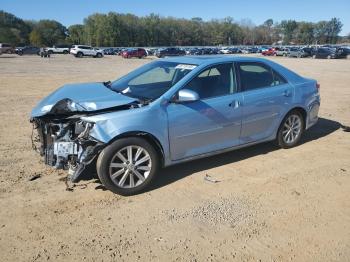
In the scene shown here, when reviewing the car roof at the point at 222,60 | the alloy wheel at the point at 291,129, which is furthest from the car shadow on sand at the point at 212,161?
the car roof at the point at 222,60

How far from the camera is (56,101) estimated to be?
5059 millimetres

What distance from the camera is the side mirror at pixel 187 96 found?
4719mm

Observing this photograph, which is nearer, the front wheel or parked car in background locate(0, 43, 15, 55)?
the front wheel

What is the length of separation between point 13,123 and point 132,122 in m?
4.62

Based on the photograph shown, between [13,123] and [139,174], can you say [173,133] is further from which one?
[13,123]

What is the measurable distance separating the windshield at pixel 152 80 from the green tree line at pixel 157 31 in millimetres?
97186

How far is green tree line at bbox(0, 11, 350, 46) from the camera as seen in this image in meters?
112

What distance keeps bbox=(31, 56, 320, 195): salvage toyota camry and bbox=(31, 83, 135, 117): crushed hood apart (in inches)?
0.5

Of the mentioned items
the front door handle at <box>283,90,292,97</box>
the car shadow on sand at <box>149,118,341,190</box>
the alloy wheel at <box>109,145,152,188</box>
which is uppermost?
the front door handle at <box>283,90,292,97</box>

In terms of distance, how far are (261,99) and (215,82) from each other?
2.83ft

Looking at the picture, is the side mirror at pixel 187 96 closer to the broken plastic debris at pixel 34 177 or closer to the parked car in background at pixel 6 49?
the broken plastic debris at pixel 34 177

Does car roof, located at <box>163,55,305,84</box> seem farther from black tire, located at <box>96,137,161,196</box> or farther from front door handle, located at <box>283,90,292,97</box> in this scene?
black tire, located at <box>96,137,161,196</box>

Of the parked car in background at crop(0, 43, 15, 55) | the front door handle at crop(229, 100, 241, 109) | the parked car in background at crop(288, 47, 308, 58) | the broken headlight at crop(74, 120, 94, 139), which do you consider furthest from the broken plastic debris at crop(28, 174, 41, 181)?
the parked car in background at crop(288, 47, 308, 58)

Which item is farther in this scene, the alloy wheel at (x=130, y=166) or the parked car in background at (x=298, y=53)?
the parked car in background at (x=298, y=53)
